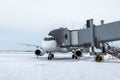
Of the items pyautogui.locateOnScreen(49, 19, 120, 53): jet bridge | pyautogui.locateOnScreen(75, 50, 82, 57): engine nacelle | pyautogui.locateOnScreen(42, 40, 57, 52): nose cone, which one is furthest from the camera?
pyautogui.locateOnScreen(75, 50, 82, 57): engine nacelle

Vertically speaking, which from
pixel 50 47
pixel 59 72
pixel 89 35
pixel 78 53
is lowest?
pixel 59 72

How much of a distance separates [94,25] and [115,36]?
164 inches

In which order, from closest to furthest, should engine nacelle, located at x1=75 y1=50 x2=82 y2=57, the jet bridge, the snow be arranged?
the snow, the jet bridge, engine nacelle, located at x1=75 y1=50 x2=82 y2=57

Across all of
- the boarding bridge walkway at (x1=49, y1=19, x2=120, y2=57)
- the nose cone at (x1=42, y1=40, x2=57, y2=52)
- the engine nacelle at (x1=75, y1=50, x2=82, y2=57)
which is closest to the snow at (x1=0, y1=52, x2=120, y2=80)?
the boarding bridge walkway at (x1=49, y1=19, x2=120, y2=57)

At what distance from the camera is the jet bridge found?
77.5ft

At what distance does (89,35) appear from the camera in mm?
26750

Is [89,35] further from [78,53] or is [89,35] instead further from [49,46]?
[78,53]

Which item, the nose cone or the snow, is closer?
the snow

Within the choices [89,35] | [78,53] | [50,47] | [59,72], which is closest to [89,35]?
[89,35]

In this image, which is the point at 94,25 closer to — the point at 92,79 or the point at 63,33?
the point at 63,33

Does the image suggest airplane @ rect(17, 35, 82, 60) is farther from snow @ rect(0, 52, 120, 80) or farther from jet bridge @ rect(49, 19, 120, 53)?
snow @ rect(0, 52, 120, 80)

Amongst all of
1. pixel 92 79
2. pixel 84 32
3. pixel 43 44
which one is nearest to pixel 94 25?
pixel 84 32

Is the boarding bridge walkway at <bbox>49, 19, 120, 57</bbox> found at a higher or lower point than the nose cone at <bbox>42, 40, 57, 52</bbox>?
higher

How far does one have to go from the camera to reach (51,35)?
109 ft
